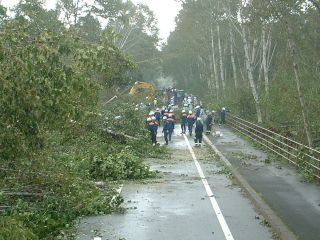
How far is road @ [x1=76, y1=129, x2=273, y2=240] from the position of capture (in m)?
10.1

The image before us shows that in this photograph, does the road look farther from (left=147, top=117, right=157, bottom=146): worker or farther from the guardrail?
(left=147, top=117, right=157, bottom=146): worker

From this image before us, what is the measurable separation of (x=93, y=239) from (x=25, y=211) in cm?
153

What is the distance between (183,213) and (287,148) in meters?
9.68

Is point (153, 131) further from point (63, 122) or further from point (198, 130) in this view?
point (63, 122)

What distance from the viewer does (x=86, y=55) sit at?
7047 millimetres

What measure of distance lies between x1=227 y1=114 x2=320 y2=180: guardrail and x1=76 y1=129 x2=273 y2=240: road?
2.44 meters

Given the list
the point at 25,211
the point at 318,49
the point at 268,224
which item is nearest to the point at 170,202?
the point at 268,224

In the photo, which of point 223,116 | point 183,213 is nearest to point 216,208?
point 183,213

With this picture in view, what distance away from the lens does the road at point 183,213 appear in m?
10.1

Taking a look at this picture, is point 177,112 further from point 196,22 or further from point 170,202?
point 170,202

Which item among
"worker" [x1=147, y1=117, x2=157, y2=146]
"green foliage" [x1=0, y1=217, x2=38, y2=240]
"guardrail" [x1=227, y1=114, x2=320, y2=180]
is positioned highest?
"worker" [x1=147, y1=117, x2=157, y2=146]

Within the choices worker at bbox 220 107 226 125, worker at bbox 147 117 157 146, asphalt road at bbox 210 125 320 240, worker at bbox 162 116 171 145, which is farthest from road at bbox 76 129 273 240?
worker at bbox 220 107 226 125

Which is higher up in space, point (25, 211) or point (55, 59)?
point (55, 59)

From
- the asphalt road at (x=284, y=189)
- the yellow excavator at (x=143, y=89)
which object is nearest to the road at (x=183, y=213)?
the asphalt road at (x=284, y=189)
